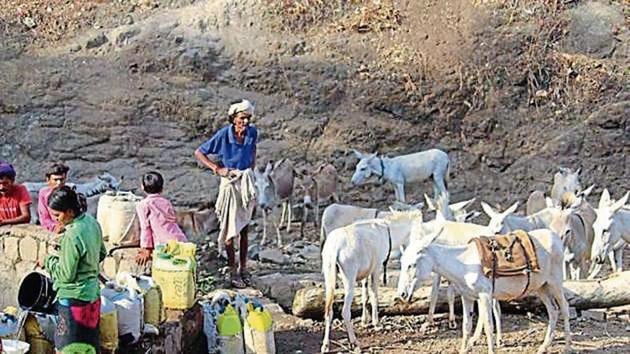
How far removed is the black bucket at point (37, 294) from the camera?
245 inches

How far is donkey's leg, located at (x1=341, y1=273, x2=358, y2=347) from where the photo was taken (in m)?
8.23

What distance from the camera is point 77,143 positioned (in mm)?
17406

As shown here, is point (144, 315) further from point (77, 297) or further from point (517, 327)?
point (517, 327)

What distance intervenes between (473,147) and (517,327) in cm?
910

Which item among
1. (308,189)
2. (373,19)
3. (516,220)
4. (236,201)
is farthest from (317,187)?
(236,201)

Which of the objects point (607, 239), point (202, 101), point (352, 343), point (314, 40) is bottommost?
point (352, 343)

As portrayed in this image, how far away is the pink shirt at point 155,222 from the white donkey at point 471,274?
1.97 meters

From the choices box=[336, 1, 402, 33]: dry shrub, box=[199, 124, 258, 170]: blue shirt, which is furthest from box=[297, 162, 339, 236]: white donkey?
box=[199, 124, 258, 170]: blue shirt

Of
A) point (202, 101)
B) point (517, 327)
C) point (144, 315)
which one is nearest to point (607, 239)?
point (517, 327)

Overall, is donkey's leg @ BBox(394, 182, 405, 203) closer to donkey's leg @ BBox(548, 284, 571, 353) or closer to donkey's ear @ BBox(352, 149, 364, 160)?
donkey's ear @ BBox(352, 149, 364, 160)

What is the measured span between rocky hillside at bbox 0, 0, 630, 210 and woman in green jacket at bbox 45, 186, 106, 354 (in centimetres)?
1009

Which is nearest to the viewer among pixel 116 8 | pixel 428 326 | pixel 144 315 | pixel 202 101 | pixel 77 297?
pixel 77 297

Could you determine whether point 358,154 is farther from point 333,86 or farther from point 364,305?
point 364,305

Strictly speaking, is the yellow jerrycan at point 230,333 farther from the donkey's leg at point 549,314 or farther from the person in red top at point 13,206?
the donkey's leg at point 549,314
